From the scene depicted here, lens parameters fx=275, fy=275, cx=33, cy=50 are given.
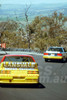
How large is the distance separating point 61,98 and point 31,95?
103cm

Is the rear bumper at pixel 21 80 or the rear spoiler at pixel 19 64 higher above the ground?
the rear spoiler at pixel 19 64

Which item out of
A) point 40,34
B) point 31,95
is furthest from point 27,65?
point 40,34

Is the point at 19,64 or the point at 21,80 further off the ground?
the point at 19,64

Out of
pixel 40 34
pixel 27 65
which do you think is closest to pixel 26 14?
pixel 40 34

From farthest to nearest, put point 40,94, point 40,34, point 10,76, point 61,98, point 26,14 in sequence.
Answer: point 40,34 < point 26,14 < point 10,76 < point 40,94 < point 61,98

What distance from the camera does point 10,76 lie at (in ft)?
32.9

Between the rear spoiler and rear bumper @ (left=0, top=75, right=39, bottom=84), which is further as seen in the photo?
the rear spoiler

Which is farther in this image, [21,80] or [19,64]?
[19,64]

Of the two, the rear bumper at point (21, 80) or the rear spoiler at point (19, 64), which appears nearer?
the rear bumper at point (21, 80)

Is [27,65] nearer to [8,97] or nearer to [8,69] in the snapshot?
[8,69]

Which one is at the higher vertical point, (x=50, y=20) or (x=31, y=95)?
(x=50, y=20)

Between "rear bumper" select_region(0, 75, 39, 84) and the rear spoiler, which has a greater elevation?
the rear spoiler

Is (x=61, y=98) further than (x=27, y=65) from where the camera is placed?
No

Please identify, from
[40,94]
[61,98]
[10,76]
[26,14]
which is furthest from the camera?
[26,14]
